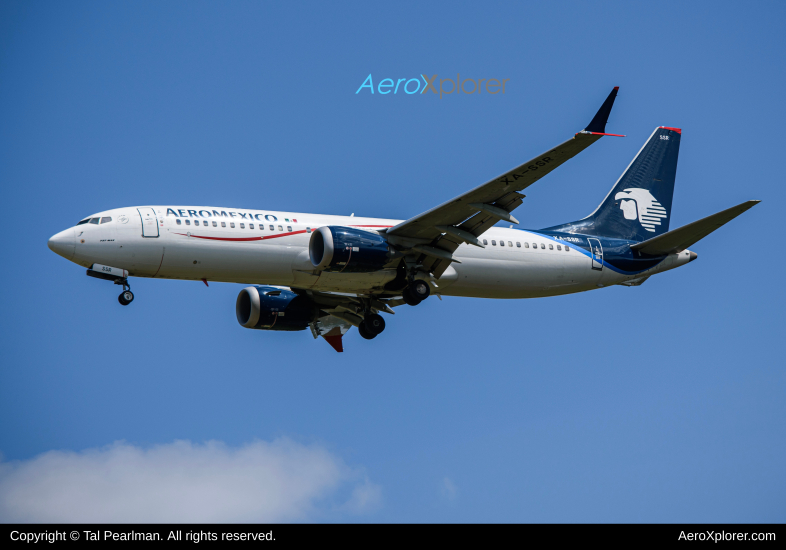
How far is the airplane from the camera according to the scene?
101ft

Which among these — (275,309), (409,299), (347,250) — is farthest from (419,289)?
(275,309)

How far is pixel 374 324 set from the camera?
36.2 meters

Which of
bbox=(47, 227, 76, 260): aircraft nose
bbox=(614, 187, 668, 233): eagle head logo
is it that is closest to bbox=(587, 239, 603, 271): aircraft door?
bbox=(614, 187, 668, 233): eagle head logo

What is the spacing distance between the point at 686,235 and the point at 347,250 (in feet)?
44.6

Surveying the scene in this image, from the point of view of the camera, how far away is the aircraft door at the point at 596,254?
120 ft

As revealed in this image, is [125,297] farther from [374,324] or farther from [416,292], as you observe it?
[416,292]

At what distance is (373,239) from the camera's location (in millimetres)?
32062

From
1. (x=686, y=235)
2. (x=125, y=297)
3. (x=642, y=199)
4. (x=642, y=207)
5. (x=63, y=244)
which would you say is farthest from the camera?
(x=642, y=199)

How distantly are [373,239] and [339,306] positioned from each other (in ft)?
20.0

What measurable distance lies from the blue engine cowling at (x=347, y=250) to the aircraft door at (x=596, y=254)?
9266 millimetres

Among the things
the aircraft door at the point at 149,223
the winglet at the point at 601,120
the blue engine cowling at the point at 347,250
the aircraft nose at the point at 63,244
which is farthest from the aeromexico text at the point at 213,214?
the winglet at the point at 601,120

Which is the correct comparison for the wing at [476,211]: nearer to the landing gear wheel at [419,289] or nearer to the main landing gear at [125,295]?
the landing gear wheel at [419,289]
